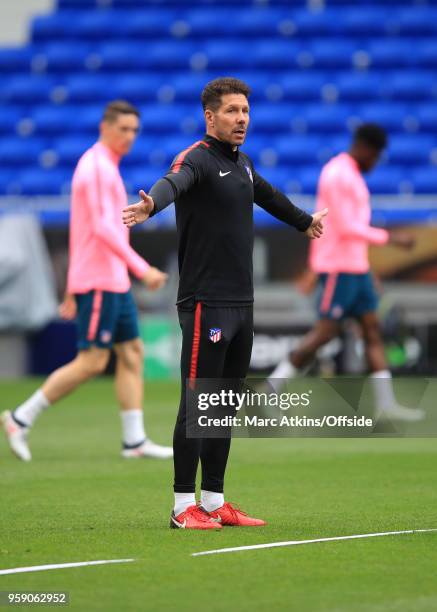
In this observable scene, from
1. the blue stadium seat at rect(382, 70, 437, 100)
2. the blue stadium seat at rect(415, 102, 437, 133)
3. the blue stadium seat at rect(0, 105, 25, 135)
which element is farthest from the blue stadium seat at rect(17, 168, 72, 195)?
the blue stadium seat at rect(415, 102, 437, 133)

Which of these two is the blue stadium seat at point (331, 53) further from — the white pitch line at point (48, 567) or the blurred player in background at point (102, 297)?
the white pitch line at point (48, 567)

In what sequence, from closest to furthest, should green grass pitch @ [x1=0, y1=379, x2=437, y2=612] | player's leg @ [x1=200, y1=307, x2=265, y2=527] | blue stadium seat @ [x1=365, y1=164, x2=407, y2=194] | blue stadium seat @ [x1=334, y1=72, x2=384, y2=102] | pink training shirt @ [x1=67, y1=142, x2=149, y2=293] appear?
green grass pitch @ [x1=0, y1=379, x2=437, y2=612] < player's leg @ [x1=200, y1=307, x2=265, y2=527] < pink training shirt @ [x1=67, y1=142, x2=149, y2=293] < blue stadium seat @ [x1=365, y1=164, x2=407, y2=194] < blue stadium seat @ [x1=334, y1=72, x2=384, y2=102]

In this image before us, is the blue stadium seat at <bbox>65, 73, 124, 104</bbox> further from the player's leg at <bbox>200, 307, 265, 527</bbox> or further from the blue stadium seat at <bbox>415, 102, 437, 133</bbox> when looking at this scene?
the player's leg at <bbox>200, 307, 265, 527</bbox>

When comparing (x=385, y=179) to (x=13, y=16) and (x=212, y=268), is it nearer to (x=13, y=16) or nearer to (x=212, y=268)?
(x=13, y=16)

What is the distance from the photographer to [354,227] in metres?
10.5

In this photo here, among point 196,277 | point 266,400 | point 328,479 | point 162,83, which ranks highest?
point 162,83

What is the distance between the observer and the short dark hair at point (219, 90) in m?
5.56

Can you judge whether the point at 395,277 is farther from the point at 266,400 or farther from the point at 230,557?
the point at 230,557

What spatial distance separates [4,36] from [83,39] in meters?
1.68

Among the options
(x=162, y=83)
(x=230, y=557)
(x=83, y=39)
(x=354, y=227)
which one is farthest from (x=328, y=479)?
(x=83, y=39)

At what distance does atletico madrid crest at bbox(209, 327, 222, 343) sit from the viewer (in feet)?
18.1

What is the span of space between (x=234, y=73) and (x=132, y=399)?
42.7ft

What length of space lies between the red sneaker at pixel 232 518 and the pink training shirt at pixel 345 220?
511 centimetres

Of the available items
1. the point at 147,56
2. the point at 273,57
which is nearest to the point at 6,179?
the point at 147,56
